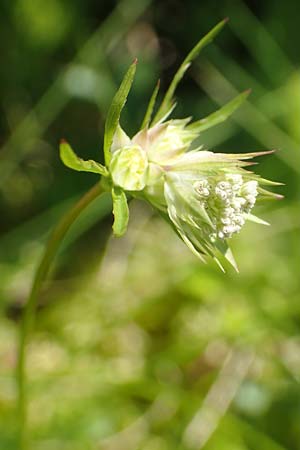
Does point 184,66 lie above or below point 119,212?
above

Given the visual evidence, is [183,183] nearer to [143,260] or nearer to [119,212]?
[119,212]

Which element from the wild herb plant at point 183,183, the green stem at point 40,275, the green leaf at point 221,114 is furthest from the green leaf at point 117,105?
the green leaf at point 221,114

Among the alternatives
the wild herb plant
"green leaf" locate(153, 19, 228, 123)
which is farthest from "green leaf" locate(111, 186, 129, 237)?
"green leaf" locate(153, 19, 228, 123)

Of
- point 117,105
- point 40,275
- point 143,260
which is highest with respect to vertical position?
point 117,105

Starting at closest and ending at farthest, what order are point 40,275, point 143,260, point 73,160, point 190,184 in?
point 73,160 → point 190,184 → point 40,275 → point 143,260

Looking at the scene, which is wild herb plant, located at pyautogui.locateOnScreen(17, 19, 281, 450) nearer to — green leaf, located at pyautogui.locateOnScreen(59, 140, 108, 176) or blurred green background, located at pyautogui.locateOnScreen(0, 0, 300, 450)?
green leaf, located at pyautogui.locateOnScreen(59, 140, 108, 176)

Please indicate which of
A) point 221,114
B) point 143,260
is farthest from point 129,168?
point 143,260
